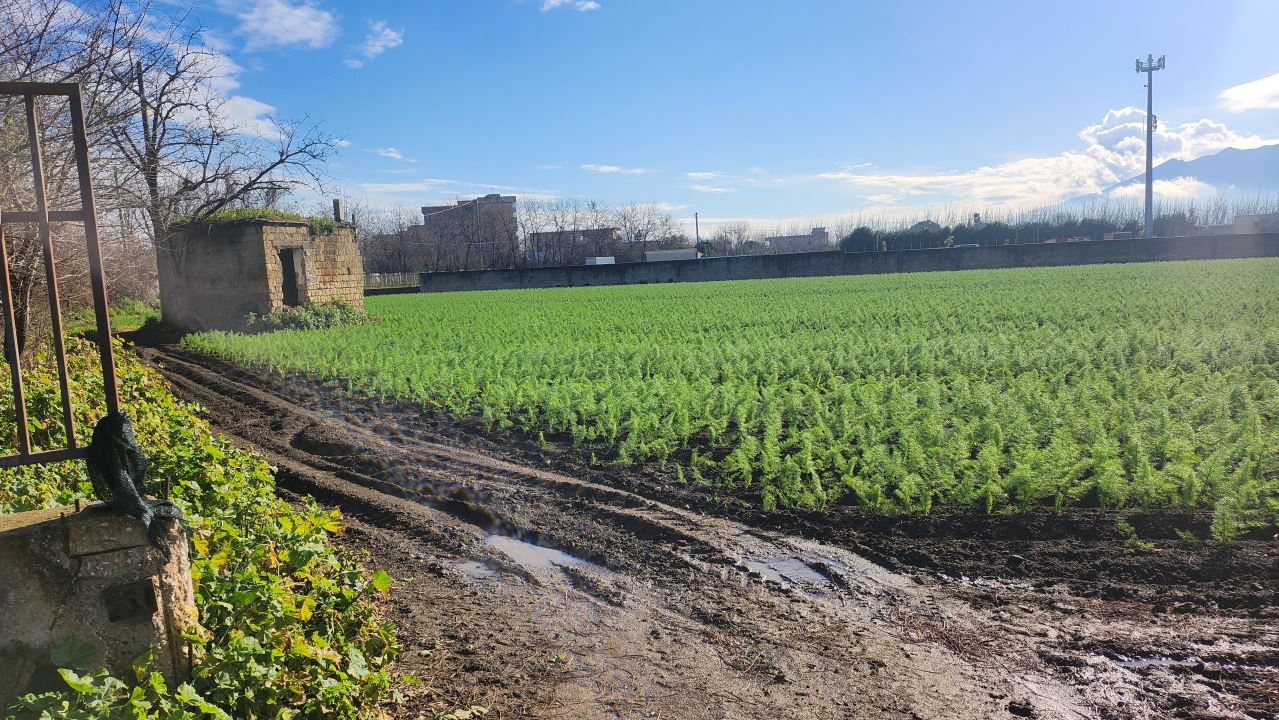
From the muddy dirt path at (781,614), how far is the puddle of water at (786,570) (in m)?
0.02

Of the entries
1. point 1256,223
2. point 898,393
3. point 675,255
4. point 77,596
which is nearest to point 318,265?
point 898,393

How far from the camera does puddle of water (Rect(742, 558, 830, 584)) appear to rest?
5145mm

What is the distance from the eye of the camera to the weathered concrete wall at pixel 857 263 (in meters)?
46.1

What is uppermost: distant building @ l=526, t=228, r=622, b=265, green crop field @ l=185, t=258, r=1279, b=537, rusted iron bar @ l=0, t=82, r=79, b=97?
distant building @ l=526, t=228, r=622, b=265

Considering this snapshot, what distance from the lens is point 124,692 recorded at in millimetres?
2799

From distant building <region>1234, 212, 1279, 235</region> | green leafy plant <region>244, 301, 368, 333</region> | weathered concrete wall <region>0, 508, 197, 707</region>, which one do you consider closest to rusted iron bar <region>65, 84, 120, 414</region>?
weathered concrete wall <region>0, 508, 197, 707</region>

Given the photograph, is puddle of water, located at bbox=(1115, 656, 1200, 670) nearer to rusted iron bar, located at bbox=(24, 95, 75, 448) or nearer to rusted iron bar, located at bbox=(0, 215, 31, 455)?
rusted iron bar, located at bbox=(24, 95, 75, 448)

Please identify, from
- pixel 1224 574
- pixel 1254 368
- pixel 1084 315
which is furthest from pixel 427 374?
pixel 1084 315

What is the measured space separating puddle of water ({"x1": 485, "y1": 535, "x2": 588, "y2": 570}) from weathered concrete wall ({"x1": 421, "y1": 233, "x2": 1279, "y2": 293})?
47.2 m

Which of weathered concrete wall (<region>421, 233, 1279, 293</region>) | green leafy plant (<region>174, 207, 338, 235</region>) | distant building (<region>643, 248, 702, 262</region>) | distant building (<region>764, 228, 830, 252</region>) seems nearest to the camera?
green leafy plant (<region>174, 207, 338, 235</region>)

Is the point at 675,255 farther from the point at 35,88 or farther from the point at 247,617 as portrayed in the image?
the point at 35,88

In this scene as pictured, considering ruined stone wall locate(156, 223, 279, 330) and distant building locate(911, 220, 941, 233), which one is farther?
distant building locate(911, 220, 941, 233)

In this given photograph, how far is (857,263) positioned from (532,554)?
49488 mm

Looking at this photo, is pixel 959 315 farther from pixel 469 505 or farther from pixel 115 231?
pixel 115 231
